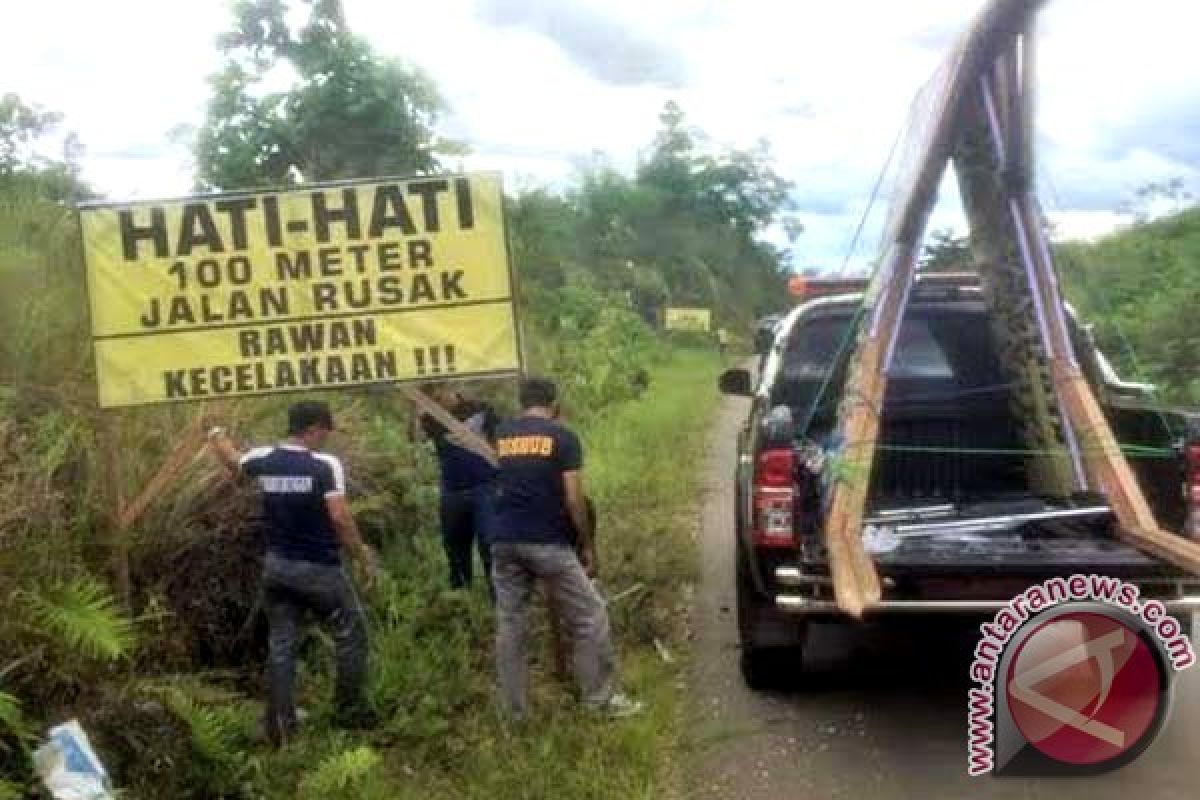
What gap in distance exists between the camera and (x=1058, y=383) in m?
6.62

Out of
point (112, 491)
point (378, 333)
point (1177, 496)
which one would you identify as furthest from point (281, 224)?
point (1177, 496)

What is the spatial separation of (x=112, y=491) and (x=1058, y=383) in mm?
4349

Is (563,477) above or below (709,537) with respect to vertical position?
above

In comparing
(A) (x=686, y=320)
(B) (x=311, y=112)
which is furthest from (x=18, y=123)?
(A) (x=686, y=320)

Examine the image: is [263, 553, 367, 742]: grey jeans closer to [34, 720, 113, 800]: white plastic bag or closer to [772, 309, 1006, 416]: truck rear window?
[34, 720, 113, 800]: white plastic bag

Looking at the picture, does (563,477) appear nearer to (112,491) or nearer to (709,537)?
(112,491)

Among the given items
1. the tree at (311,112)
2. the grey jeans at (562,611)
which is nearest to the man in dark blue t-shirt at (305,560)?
the grey jeans at (562,611)

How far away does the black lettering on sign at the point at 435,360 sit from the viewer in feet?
21.2

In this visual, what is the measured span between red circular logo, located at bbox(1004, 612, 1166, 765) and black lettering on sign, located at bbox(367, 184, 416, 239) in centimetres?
336

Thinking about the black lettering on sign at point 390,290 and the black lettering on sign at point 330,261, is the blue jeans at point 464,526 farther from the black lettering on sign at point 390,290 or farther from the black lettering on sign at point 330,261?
the black lettering on sign at point 330,261

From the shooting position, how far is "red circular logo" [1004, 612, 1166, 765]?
14.9 feet

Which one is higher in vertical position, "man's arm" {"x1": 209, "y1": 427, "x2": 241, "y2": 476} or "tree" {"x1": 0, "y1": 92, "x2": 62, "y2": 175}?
"tree" {"x1": 0, "y1": 92, "x2": 62, "y2": 175}

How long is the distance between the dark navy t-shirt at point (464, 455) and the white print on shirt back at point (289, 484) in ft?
6.03

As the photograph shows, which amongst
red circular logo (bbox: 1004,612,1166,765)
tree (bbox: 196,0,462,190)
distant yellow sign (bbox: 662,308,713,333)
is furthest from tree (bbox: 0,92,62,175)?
distant yellow sign (bbox: 662,308,713,333)
